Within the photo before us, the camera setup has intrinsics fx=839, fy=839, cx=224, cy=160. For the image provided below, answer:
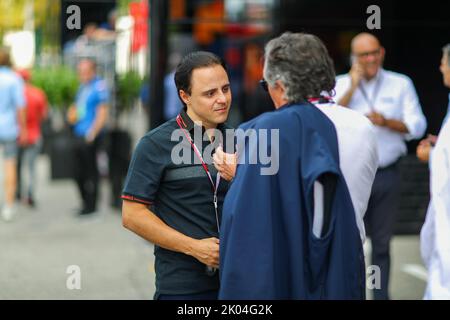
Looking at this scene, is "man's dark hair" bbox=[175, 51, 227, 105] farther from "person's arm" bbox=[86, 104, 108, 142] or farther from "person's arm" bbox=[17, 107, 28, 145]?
"person's arm" bbox=[17, 107, 28, 145]

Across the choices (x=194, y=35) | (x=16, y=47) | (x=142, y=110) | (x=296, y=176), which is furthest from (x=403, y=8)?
(x=16, y=47)

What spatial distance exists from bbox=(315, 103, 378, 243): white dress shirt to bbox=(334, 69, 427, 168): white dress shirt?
2969 mm

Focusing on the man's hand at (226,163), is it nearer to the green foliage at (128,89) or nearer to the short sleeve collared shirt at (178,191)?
Result: the short sleeve collared shirt at (178,191)

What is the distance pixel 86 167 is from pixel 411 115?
5.24 m

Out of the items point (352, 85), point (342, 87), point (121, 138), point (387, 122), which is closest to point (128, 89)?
point (121, 138)

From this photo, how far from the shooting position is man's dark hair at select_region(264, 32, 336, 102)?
119 inches

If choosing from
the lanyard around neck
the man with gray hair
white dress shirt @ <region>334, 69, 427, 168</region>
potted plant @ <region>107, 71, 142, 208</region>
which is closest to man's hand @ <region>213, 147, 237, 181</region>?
the man with gray hair

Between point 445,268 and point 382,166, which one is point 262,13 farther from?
point 445,268

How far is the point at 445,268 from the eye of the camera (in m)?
4.08

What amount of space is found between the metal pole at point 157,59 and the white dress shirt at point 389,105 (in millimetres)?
2658

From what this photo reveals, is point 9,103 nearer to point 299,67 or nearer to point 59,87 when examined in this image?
point 59,87

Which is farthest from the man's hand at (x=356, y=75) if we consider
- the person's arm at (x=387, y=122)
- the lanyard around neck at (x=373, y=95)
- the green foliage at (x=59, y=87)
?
the green foliage at (x=59, y=87)

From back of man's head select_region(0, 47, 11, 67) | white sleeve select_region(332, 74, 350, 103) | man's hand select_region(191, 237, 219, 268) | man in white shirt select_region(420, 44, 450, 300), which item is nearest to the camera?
man's hand select_region(191, 237, 219, 268)

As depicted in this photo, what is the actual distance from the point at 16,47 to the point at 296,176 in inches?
1080
